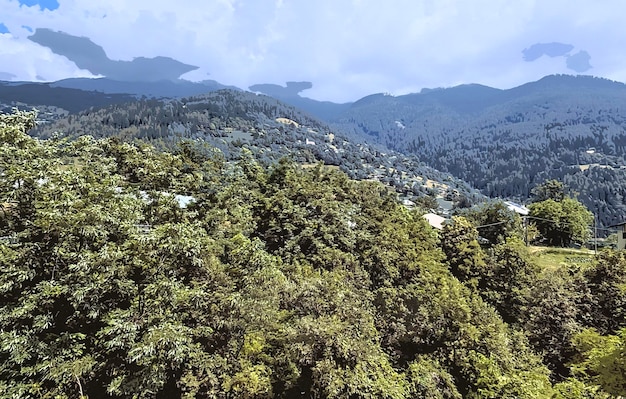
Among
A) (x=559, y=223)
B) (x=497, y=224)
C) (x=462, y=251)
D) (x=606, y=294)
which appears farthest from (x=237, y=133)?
(x=606, y=294)

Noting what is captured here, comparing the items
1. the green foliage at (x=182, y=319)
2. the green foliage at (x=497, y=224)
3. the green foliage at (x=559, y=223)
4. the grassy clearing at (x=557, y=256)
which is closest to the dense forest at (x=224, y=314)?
the green foliage at (x=182, y=319)

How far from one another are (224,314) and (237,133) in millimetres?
136914

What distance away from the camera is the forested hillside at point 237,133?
409ft

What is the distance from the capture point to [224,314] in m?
15.7

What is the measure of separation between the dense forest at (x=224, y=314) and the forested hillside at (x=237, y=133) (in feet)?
286

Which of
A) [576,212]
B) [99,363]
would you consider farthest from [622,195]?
[99,363]

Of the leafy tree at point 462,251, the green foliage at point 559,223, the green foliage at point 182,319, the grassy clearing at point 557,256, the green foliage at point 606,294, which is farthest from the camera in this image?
the green foliage at point 559,223

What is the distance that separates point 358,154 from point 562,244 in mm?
120934

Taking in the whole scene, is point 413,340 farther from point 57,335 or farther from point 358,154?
point 358,154

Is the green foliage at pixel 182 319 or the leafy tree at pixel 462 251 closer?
the green foliage at pixel 182 319

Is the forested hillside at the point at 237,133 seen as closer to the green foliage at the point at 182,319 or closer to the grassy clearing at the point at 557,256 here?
the grassy clearing at the point at 557,256

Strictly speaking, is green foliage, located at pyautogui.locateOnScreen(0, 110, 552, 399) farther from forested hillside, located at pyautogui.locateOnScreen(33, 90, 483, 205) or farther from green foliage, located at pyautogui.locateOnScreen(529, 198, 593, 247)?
forested hillside, located at pyautogui.locateOnScreen(33, 90, 483, 205)

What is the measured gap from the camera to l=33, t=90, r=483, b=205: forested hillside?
124625 millimetres

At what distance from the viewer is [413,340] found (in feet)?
70.0
